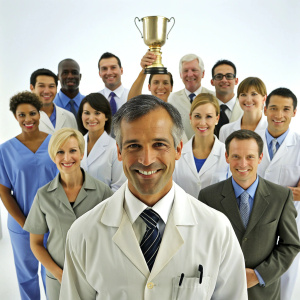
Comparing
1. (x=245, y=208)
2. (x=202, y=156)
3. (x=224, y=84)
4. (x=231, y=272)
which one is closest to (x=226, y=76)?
(x=224, y=84)

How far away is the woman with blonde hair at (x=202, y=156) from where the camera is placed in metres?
2.27

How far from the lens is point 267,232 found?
1774 mm

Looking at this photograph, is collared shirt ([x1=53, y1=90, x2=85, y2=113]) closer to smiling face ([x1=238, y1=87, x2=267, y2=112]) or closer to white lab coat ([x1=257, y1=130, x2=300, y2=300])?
smiling face ([x1=238, y1=87, x2=267, y2=112])

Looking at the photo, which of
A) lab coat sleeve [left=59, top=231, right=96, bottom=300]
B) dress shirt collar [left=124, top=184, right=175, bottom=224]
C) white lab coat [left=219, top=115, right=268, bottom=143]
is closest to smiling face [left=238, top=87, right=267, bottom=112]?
white lab coat [left=219, top=115, right=268, bottom=143]

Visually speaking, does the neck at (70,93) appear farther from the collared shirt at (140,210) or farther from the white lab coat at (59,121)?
the collared shirt at (140,210)

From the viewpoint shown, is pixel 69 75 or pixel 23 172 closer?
pixel 23 172

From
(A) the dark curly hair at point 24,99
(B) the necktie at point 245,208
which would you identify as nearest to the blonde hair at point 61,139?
(A) the dark curly hair at point 24,99

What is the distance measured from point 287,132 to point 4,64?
128 inches

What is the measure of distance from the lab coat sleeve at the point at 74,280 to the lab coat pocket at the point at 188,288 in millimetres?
245

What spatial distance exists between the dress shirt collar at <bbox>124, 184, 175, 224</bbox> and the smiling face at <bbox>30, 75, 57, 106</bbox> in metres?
1.88

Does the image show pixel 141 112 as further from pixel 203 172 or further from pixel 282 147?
pixel 282 147

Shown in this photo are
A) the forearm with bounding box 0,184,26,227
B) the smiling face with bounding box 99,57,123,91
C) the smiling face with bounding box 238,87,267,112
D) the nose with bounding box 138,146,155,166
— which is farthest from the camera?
the smiling face with bounding box 99,57,123,91

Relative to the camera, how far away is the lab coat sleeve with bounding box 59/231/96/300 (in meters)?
1.19

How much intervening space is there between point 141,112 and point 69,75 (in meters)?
2.17
